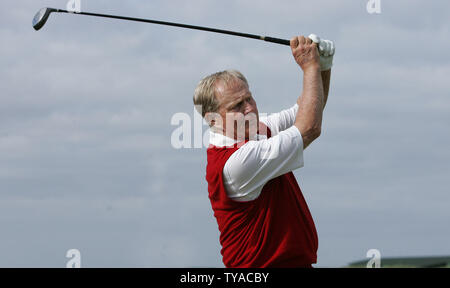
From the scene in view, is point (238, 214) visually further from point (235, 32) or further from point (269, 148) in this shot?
point (235, 32)

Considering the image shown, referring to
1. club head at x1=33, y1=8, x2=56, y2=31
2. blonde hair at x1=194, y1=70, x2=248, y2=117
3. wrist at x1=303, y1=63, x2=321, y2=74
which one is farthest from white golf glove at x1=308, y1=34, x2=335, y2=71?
club head at x1=33, y1=8, x2=56, y2=31

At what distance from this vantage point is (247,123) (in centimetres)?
509

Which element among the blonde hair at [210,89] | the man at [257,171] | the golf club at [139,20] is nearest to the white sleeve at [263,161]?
the man at [257,171]

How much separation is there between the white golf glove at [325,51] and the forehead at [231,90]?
29.0 inches

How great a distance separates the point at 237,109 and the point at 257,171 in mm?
535

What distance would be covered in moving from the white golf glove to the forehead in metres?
0.74

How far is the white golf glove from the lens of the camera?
5.35 m

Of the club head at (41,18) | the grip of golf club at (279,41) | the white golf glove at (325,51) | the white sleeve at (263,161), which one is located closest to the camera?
the white sleeve at (263,161)

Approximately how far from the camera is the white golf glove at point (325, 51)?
5.35 m

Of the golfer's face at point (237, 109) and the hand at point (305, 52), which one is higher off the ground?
the hand at point (305, 52)

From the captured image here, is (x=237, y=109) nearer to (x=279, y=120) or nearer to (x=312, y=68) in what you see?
(x=312, y=68)

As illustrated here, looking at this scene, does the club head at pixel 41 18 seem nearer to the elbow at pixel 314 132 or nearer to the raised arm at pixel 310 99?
the raised arm at pixel 310 99
